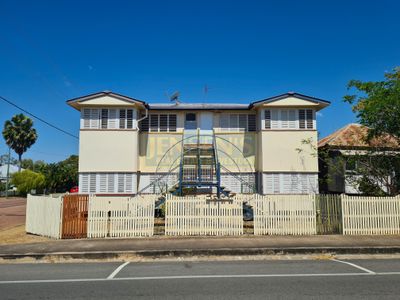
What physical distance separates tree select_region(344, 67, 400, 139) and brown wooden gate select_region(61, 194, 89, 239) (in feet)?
42.6

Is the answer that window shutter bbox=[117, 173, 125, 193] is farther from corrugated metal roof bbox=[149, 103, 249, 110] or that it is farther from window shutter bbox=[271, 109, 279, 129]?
window shutter bbox=[271, 109, 279, 129]

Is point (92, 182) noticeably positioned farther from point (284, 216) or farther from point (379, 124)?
point (379, 124)

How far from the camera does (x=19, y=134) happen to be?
50.2 metres

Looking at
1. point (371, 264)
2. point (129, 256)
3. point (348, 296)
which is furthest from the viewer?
point (129, 256)

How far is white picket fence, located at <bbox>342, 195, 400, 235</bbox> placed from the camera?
1136 cm

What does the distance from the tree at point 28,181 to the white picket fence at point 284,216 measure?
4041cm

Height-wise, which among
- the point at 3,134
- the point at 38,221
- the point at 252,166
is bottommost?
the point at 38,221

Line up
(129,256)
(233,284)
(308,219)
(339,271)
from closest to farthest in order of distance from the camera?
1. (233,284)
2. (339,271)
3. (129,256)
4. (308,219)

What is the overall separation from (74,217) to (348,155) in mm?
14254

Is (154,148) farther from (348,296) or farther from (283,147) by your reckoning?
(348,296)

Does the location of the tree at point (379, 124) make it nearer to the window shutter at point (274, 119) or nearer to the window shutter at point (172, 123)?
the window shutter at point (274, 119)

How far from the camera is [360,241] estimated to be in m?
10.1

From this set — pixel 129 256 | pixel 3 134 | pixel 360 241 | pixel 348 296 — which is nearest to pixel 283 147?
pixel 360 241

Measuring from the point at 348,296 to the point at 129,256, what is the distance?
5922 millimetres
